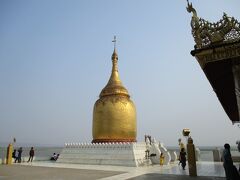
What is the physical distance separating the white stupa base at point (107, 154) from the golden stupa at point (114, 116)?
3.34m

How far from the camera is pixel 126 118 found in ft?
80.4

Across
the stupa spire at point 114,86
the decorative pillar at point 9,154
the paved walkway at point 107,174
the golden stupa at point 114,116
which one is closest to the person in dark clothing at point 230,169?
the paved walkway at point 107,174

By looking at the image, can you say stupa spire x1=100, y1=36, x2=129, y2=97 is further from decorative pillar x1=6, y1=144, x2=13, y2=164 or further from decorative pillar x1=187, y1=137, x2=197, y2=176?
decorative pillar x1=187, y1=137, x2=197, y2=176

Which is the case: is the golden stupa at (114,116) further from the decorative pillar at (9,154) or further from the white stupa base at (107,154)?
the decorative pillar at (9,154)

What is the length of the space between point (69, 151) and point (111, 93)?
7443 mm

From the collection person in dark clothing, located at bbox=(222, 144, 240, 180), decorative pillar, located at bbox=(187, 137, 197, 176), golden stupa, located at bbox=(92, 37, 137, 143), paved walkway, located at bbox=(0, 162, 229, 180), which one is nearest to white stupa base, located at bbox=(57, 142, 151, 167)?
golden stupa, located at bbox=(92, 37, 137, 143)

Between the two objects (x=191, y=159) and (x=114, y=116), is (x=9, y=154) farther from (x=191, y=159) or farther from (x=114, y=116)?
(x=191, y=159)

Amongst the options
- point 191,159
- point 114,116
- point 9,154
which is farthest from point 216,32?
point 114,116

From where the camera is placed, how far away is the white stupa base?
17609mm

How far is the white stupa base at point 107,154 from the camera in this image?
17.6 m

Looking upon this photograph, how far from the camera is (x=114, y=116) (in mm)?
24203

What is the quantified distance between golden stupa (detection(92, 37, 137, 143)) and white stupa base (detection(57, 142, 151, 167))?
3336 millimetres

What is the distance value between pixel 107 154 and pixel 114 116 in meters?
5.93

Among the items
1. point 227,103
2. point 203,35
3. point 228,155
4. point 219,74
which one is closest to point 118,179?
point 228,155
